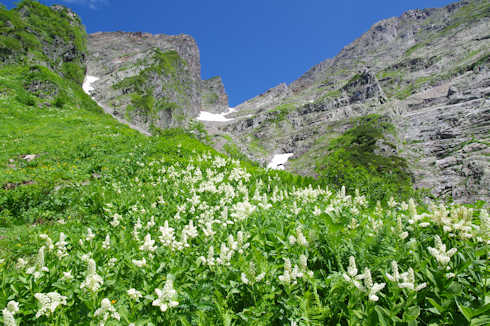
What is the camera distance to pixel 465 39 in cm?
13300

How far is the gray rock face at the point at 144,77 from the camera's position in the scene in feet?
265

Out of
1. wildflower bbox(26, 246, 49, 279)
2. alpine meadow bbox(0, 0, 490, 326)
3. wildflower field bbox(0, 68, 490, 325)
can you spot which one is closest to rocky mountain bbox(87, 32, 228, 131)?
alpine meadow bbox(0, 0, 490, 326)

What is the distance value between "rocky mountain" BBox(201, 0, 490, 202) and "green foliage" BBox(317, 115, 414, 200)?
1.20 ft

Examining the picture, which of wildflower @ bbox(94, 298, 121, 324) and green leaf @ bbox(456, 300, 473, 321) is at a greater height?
green leaf @ bbox(456, 300, 473, 321)

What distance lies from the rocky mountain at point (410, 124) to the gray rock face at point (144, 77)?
36.7m

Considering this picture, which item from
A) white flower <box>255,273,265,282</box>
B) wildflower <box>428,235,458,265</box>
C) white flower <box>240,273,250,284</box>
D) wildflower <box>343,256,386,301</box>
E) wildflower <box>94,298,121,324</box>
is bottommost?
wildflower <box>94,298,121,324</box>

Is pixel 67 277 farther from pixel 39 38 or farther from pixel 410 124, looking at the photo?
pixel 410 124

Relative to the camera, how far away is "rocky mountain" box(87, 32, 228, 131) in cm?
8031

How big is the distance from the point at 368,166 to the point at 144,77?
88065 mm

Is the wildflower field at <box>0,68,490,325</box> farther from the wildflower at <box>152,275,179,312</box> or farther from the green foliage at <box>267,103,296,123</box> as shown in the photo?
the green foliage at <box>267,103,296,123</box>

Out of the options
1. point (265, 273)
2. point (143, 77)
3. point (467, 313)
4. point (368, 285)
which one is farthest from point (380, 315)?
point (143, 77)

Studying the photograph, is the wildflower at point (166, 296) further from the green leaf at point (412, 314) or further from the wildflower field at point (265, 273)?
the green leaf at point (412, 314)

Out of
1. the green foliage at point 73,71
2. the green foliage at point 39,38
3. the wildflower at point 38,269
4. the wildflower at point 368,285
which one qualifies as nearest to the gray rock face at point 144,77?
the green foliage at point 73,71

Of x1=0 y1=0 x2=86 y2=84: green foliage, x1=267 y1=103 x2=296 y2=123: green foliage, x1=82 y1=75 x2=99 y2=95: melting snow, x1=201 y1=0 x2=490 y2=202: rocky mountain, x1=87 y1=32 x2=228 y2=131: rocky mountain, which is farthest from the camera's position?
x1=267 y1=103 x2=296 y2=123: green foliage
